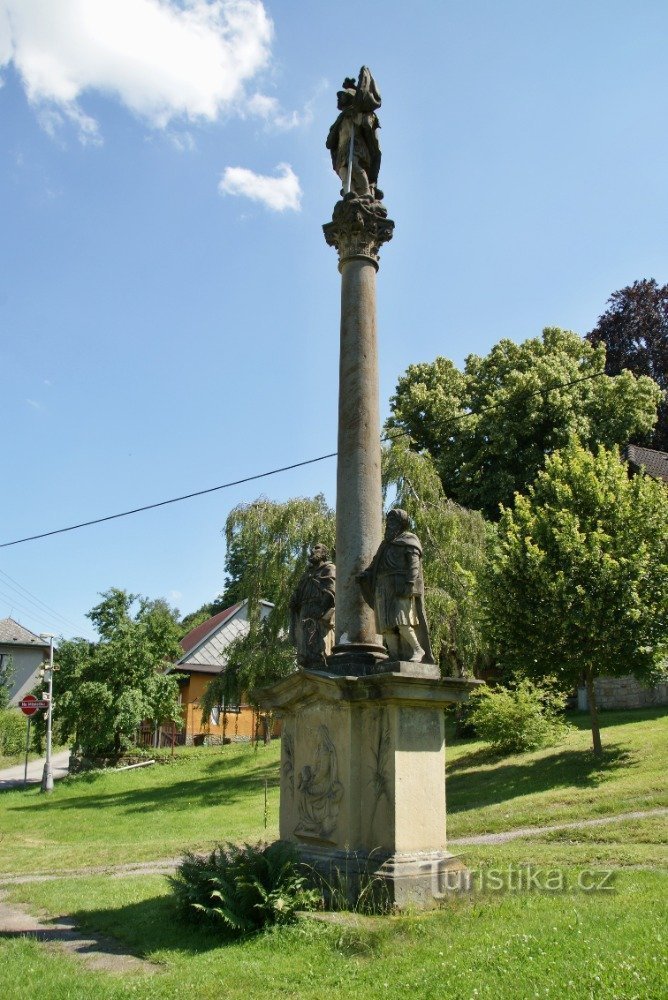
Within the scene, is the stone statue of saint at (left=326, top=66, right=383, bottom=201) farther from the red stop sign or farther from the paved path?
the paved path

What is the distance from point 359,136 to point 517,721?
14.8m

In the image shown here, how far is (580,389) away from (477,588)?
16.8 meters

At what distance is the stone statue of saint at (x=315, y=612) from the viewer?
9438 millimetres

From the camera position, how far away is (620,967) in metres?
5.13

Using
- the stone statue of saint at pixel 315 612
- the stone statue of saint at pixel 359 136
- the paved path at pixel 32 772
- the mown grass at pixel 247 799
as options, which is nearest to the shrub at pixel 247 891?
the stone statue of saint at pixel 315 612

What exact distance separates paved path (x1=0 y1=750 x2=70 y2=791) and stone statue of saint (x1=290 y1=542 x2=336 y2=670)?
22.1 m

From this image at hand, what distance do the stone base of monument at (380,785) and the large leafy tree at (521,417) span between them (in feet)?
81.5

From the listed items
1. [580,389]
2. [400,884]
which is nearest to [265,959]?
[400,884]

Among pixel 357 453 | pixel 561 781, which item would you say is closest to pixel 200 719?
pixel 561 781

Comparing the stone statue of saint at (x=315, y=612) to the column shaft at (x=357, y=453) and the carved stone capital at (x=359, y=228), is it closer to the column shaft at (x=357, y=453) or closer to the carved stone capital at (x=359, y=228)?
the column shaft at (x=357, y=453)

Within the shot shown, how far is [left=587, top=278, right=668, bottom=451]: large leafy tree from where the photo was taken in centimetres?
3962

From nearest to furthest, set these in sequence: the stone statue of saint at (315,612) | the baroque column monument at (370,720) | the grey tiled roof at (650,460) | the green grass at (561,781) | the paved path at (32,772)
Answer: the baroque column monument at (370,720)
the stone statue of saint at (315,612)
the green grass at (561,781)
the paved path at (32,772)
the grey tiled roof at (650,460)

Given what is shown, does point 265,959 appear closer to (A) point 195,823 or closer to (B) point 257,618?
(A) point 195,823

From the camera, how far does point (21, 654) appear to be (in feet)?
203
